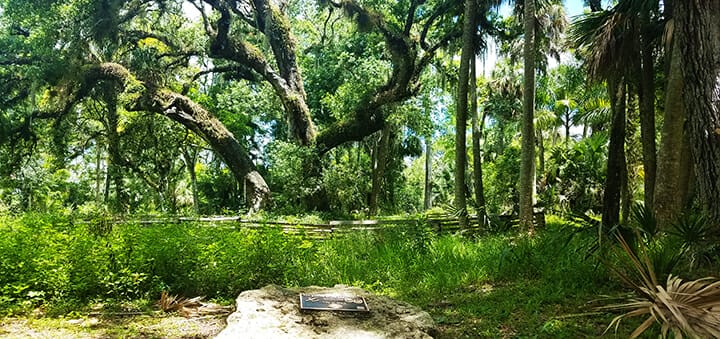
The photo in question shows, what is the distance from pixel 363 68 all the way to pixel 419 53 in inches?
85.8

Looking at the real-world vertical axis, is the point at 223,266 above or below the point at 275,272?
above

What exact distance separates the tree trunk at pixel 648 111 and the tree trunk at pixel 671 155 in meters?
2.71

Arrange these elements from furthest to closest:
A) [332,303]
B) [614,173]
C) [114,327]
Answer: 1. [614,173]
2. [114,327]
3. [332,303]

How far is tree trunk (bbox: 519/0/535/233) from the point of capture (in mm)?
9008

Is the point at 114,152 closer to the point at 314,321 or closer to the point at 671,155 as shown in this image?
the point at 314,321

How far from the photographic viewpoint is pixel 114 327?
4727 millimetres

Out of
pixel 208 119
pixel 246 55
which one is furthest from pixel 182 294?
pixel 246 55

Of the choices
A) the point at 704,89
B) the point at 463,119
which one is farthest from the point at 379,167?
the point at 704,89

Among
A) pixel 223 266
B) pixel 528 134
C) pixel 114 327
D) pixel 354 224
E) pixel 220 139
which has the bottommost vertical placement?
pixel 114 327

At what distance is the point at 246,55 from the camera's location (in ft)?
57.6

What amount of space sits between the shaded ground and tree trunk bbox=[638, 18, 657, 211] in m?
8.41

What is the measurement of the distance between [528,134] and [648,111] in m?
2.55

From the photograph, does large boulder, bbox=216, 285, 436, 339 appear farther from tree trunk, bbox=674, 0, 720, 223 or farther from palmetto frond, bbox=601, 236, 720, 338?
tree trunk, bbox=674, 0, 720, 223

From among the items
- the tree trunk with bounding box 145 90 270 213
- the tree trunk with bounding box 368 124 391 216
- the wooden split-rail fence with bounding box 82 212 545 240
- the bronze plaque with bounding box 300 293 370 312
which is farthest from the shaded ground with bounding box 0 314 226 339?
the tree trunk with bounding box 368 124 391 216
